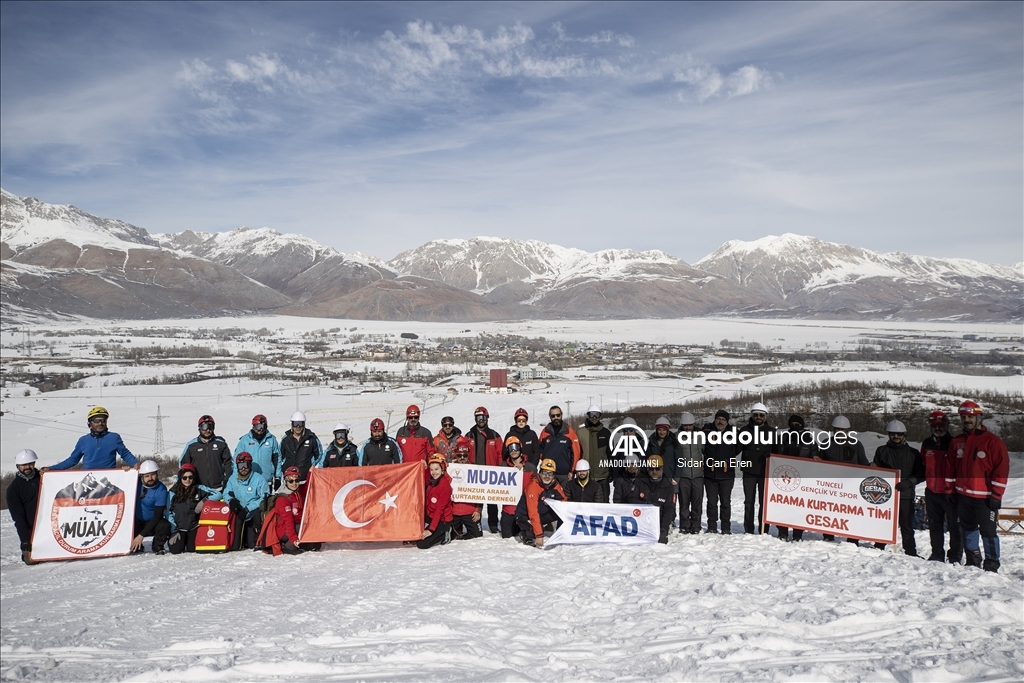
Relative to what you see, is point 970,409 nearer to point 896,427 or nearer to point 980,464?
point 980,464

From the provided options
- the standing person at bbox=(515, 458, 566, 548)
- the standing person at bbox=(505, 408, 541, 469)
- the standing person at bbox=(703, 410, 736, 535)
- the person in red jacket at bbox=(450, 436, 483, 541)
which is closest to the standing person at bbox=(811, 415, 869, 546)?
the standing person at bbox=(703, 410, 736, 535)

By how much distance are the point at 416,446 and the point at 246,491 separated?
234 cm

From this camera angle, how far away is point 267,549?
885 cm

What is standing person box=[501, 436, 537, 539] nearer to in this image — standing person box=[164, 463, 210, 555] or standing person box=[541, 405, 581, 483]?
standing person box=[541, 405, 581, 483]

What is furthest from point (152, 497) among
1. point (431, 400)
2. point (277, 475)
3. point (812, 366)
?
point (812, 366)

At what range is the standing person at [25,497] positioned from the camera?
27.5ft

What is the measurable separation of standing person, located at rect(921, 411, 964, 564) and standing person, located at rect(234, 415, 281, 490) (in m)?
8.27

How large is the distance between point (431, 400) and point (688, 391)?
19.0 meters

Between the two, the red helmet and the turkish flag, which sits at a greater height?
the red helmet

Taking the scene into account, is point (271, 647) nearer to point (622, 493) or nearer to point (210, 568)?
point (210, 568)

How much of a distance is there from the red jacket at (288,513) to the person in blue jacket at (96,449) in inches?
82.5

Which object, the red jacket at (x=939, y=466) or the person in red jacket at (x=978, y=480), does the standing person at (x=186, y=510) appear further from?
the person in red jacket at (x=978, y=480)

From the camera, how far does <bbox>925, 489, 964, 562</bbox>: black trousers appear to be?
760 cm

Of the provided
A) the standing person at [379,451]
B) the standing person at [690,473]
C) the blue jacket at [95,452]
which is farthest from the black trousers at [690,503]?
the blue jacket at [95,452]
